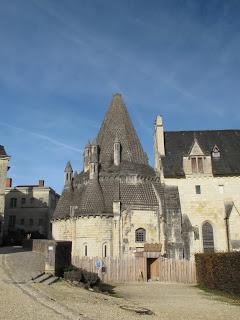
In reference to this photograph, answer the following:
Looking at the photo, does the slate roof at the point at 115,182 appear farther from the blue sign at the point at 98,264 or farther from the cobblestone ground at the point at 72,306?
the cobblestone ground at the point at 72,306

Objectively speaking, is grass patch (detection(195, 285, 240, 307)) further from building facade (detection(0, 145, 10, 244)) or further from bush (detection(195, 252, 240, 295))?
building facade (detection(0, 145, 10, 244))

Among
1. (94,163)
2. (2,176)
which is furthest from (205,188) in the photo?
(2,176)

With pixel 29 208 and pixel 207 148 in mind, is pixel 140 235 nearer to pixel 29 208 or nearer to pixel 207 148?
pixel 207 148

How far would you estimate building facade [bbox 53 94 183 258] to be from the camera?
99.2 ft

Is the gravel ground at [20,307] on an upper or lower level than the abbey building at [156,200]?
lower

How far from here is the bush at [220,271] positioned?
60.7 feet

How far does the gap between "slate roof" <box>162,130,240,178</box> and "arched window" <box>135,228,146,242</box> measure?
5.80 meters

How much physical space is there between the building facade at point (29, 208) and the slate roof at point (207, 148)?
30698 mm

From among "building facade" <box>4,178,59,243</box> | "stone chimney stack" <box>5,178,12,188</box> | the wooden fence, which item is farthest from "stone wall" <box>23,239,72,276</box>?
"stone chimney stack" <box>5,178,12,188</box>

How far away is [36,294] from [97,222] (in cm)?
1758

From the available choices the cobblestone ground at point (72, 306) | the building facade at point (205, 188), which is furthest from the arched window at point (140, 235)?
the cobblestone ground at point (72, 306)

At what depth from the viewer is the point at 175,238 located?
29547mm

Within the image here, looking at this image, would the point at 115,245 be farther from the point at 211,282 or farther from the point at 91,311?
the point at 91,311

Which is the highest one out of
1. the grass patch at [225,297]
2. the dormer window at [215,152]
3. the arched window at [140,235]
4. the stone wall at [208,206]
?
the dormer window at [215,152]
